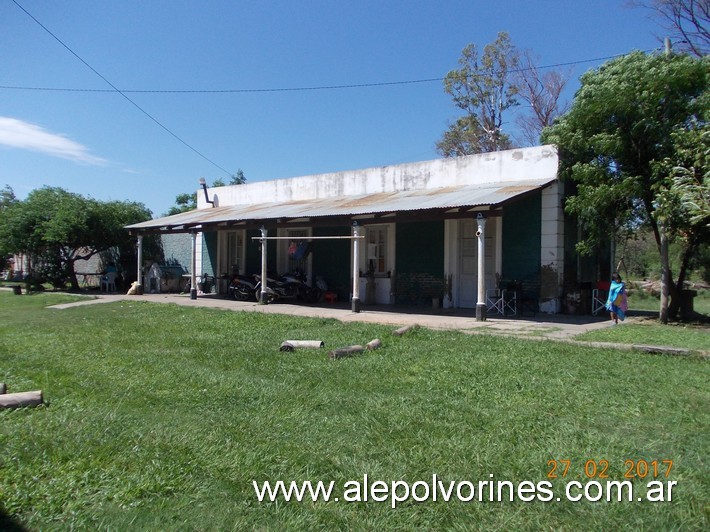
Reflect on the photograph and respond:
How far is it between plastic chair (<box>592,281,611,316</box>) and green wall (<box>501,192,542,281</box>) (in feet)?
5.31

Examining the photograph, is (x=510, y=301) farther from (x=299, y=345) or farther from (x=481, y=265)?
(x=299, y=345)

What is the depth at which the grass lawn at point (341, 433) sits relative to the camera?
308 cm

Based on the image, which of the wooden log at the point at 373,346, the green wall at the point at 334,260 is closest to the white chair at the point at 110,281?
the green wall at the point at 334,260

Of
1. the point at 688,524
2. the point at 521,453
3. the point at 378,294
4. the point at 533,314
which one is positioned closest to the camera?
the point at 688,524

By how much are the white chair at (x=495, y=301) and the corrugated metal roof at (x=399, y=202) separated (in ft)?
8.20

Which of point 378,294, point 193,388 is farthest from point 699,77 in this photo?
point 193,388

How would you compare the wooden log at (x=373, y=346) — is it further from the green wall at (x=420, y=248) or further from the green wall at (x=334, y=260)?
the green wall at (x=334, y=260)

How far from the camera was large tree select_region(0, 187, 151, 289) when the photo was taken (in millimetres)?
20938

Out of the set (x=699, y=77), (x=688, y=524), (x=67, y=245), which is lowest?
(x=688, y=524)

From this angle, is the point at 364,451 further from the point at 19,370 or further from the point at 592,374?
the point at 19,370

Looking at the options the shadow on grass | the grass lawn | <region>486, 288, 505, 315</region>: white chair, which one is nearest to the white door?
<region>486, 288, 505, 315</region>: white chair

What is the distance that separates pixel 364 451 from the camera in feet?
12.8

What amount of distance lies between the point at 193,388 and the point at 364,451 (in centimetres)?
246

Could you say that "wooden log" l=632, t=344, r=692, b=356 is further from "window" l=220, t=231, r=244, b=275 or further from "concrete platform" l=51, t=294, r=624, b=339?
"window" l=220, t=231, r=244, b=275
